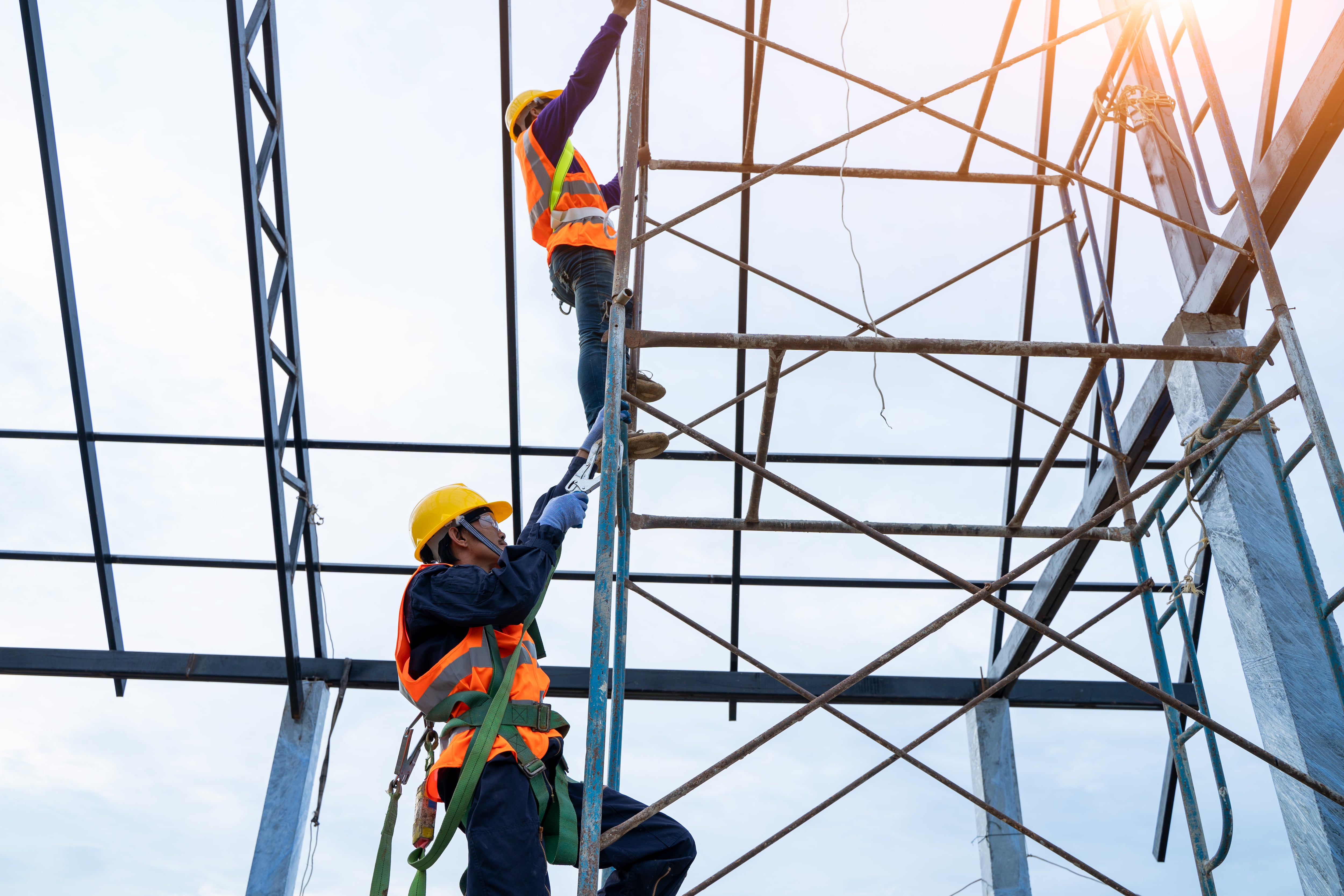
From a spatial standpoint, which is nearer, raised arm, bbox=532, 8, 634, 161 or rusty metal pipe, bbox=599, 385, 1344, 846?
rusty metal pipe, bbox=599, 385, 1344, 846

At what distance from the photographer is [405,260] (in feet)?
28.2

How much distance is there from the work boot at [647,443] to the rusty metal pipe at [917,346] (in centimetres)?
66

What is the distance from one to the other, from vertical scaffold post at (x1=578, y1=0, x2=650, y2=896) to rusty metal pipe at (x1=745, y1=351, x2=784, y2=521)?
638 millimetres

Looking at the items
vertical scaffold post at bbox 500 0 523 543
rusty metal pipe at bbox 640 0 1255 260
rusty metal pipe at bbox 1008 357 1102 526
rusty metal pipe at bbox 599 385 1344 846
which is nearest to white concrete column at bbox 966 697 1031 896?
rusty metal pipe at bbox 1008 357 1102 526

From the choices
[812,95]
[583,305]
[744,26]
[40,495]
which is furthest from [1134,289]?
[40,495]

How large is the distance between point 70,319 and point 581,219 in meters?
5.00

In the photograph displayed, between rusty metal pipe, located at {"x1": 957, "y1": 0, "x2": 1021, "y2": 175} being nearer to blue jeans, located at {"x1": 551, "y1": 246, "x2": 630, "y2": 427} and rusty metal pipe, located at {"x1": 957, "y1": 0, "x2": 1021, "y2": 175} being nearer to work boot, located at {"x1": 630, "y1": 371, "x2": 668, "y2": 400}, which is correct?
blue jeans, located at {"x1": 551, "y1": 246, "x2": 630, "y2": 427}

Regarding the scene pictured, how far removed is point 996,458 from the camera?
27.9ft

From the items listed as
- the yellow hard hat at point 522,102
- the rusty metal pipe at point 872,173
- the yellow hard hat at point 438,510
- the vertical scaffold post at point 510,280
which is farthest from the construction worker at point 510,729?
the vertical scaffold post at point 510,280

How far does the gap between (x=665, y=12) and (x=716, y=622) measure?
486 cm

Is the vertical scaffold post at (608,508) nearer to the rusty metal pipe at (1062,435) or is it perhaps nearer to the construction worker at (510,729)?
the construction worker at (510,729)

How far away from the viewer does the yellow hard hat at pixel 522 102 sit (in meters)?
5.24

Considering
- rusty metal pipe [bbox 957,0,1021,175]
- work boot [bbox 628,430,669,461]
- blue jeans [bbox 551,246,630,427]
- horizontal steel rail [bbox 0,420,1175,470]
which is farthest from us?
horizontal steel rail [bbox 0,420,1175,470]

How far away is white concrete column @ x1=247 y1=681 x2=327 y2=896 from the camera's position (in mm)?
7672
